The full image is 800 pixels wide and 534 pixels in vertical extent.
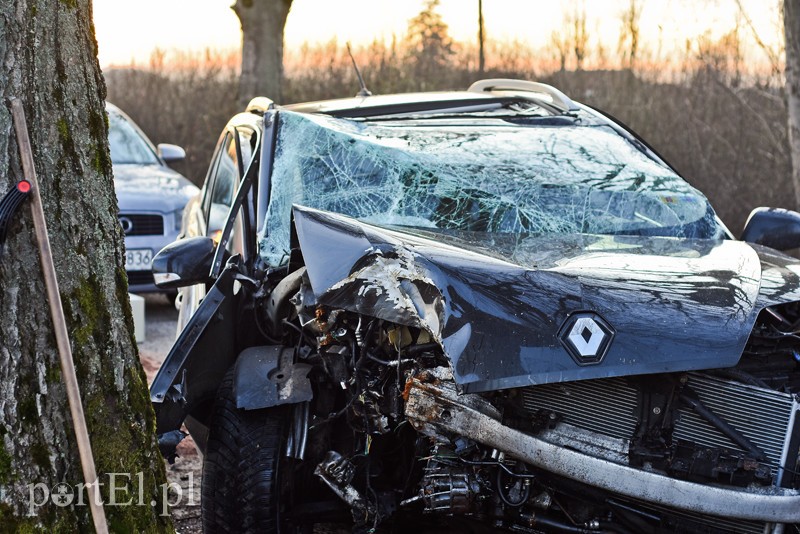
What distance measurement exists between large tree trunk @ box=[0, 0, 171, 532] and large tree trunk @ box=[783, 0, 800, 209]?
304 inches

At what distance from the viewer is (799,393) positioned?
133 inches

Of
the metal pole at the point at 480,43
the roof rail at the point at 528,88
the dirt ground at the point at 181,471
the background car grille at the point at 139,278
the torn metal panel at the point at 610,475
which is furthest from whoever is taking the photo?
the metal pole at the point at 480,43

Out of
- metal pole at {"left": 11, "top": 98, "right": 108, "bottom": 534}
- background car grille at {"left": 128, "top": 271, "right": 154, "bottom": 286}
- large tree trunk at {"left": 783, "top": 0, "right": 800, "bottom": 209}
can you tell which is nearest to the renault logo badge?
metal pole at {"left": 11, "top": 98, "right": 108, "bottom": 534}

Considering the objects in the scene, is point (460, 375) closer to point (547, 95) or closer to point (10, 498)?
point (10, 498)

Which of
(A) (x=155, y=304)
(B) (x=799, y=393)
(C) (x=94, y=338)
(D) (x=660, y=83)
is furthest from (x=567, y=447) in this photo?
(D) (x=660, y=83)

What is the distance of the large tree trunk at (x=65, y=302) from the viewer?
2758 millimetres

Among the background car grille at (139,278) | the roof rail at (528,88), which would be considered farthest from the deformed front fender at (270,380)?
the background car grille at (139,278)

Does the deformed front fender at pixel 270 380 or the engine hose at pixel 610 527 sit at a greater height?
the deformed front fender at pixel 270 380

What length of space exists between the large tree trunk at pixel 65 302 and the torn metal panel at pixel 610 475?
35.5 inches

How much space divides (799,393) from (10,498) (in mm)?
2368

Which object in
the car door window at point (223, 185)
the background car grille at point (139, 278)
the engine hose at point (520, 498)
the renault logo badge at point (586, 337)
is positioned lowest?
the background car grille at point (139, 278)

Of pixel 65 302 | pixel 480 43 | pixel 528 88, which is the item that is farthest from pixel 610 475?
pixel 480 43

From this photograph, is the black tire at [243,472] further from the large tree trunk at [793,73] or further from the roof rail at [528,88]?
the large tree trunk at [793,73]

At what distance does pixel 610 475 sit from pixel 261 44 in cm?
1119
